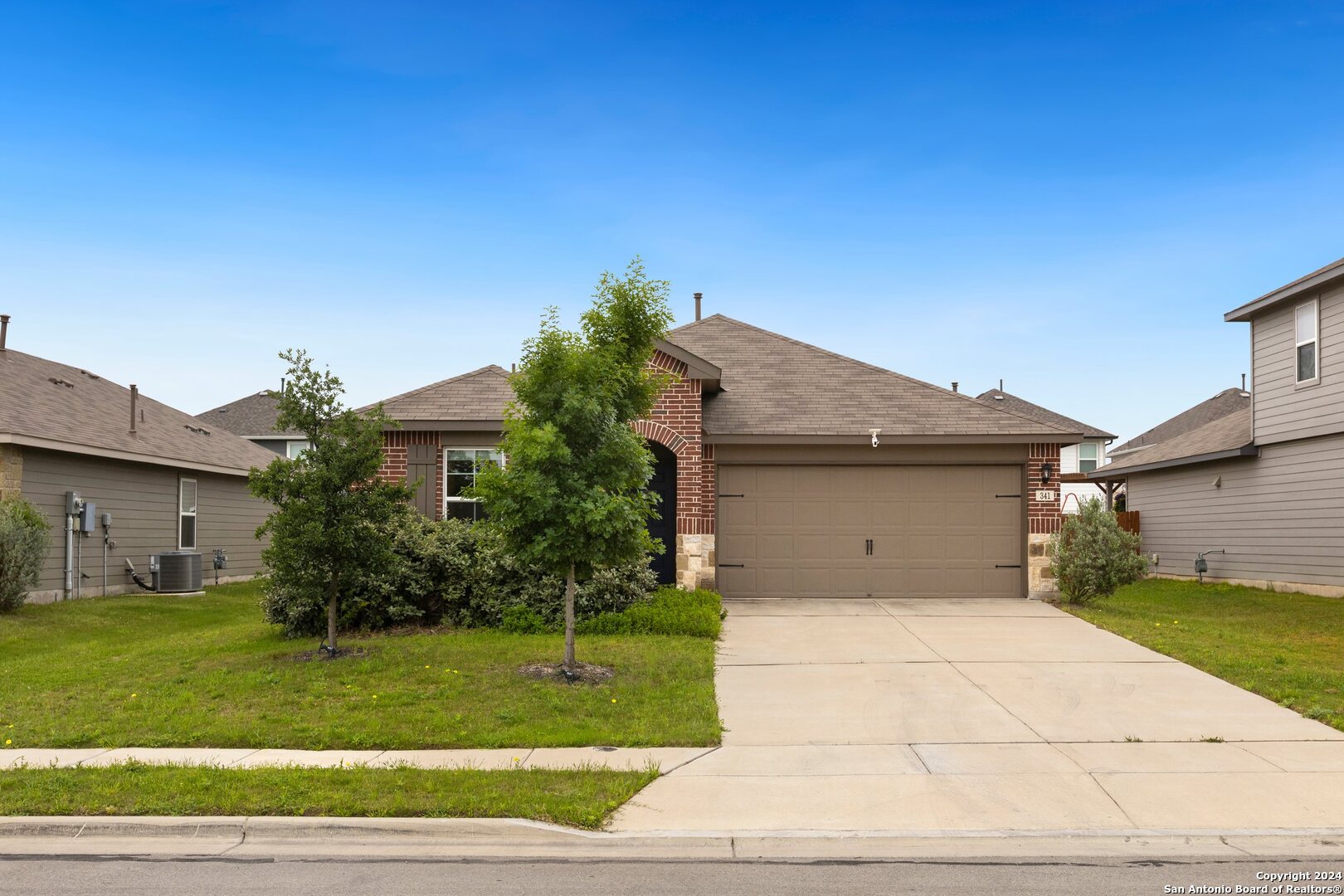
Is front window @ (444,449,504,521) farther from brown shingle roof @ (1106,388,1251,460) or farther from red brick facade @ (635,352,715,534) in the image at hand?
brown shingle roof @ (1106,388,1251,460)

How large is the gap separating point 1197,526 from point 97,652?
23.0m

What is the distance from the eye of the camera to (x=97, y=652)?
1288 centimetres

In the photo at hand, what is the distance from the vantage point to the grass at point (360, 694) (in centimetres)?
814

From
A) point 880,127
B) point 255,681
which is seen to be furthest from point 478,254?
point 255,681

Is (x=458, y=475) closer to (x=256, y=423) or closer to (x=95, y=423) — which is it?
(x=95, y=423)

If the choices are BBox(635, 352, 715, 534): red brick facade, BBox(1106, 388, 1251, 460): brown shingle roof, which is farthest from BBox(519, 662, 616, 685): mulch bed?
BBox(1106, 388, 1251, 460): brown shingle roof

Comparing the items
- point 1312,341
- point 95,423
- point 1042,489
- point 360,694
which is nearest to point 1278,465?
point 1312,341

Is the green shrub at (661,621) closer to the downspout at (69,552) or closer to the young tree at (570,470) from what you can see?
the young tree at (570,470)

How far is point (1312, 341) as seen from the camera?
18.8m

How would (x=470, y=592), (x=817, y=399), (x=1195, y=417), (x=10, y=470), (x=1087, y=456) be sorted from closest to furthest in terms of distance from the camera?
1. (x=470, y=592)
2. (x=10, y=470)
3. (x=817, y=399)
4. (x=1195, y=417)
5. (x=1087, y=456)

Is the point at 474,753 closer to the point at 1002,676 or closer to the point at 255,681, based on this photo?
the point at 255,681

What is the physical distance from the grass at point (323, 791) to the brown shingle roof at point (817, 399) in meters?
9.97

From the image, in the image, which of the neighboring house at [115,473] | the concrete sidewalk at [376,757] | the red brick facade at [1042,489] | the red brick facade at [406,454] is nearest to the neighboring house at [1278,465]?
the red brick facade at [1042,489]

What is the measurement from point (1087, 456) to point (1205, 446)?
2303cm
